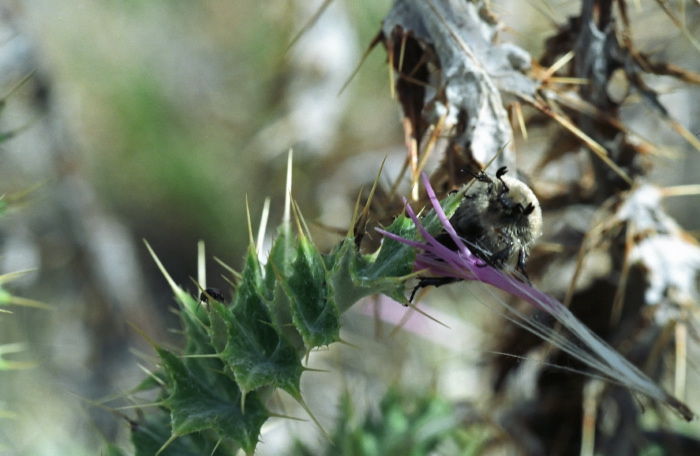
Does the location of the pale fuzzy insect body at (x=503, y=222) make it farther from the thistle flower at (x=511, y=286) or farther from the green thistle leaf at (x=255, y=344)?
the green thistle leaf at (x=255, y=344)

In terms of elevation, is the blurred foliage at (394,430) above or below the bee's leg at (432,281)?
below

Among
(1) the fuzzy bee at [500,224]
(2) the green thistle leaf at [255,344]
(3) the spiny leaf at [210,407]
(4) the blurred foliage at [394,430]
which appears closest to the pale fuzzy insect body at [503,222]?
(1) the fuzzy bee at [500,224]

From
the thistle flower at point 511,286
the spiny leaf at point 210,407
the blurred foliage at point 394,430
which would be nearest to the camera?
the thistle flower at point 511,286

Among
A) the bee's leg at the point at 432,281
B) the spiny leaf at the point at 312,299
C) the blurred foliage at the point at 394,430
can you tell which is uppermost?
the spiny leaf at the point at 312,299

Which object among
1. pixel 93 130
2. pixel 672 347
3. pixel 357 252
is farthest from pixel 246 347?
pixel 93 130

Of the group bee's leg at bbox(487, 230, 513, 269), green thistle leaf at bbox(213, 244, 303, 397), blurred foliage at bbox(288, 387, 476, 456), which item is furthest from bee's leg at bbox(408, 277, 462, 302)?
blurred foliage at bbox(288, 387, 476, 456)

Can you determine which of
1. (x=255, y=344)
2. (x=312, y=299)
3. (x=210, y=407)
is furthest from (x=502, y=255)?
(x=210, y=407)
